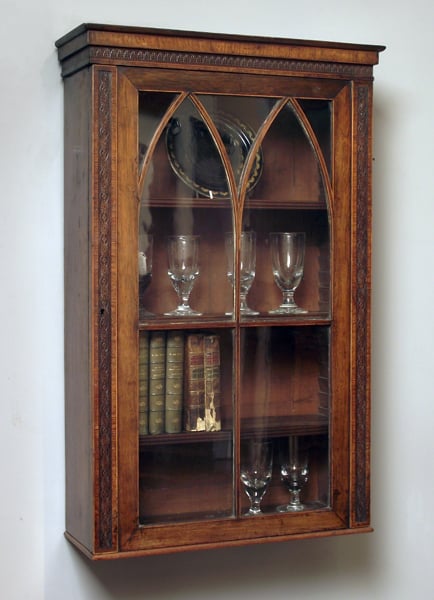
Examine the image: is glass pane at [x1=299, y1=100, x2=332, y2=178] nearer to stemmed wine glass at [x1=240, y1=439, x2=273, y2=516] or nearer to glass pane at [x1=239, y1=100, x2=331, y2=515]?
glass pane at [x1=239, y1=100, x2=331, y2=515]

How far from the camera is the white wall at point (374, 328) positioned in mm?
1814

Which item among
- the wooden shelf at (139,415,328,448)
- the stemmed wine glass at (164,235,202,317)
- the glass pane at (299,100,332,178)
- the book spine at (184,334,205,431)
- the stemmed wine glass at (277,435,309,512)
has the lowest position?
the stemmed wine glass at (277,435,309,512)

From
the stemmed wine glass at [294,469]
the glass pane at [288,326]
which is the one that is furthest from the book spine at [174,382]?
the stemmed wine glass at [294,469]

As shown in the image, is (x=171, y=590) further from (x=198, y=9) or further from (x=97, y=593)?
(x=198, y=9)

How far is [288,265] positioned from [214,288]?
0.51 ft

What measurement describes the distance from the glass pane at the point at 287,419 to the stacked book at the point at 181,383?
69mm

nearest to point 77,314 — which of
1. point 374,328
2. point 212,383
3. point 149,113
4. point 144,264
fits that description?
point 144,264

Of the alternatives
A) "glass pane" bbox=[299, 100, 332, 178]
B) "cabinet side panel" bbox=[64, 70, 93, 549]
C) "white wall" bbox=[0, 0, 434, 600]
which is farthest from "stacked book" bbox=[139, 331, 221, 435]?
"glass pane" bbox=[299, 100, 332, 178]

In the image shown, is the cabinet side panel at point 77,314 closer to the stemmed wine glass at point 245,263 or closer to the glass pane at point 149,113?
the glass pane at point 149,113

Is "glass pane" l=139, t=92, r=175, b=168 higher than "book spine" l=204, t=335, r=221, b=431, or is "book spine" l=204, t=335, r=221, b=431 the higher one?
"glass pane" l=139, t=92, r=175, b=168

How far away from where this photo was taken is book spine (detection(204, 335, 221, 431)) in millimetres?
1735

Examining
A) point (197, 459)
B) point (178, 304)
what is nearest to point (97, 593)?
point (197, 459)

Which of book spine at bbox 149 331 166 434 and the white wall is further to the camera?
the white wall

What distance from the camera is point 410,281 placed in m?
2.12
